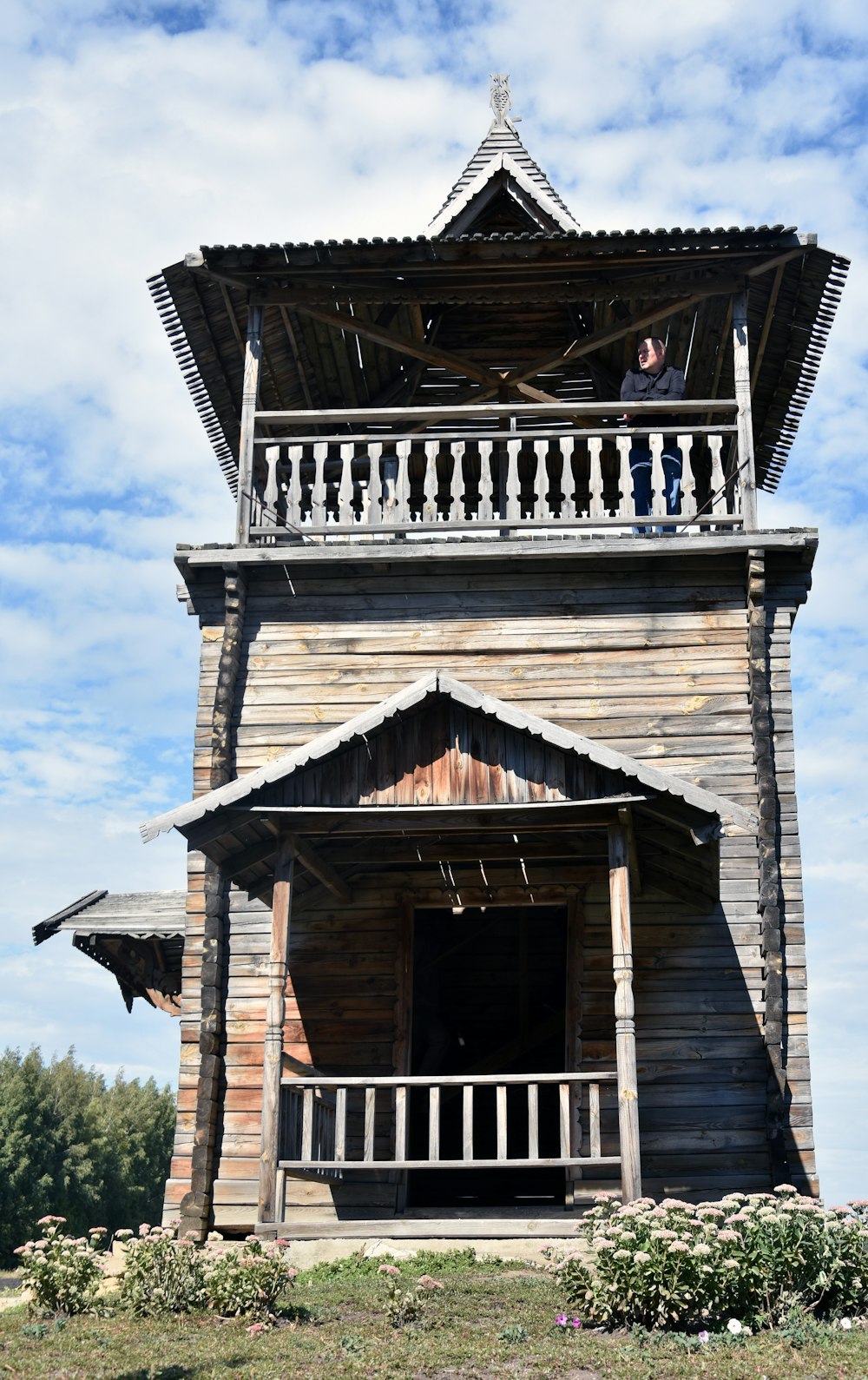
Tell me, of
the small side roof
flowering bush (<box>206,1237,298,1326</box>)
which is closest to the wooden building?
flowering bush (<box>206,1237,298,1326</box>)

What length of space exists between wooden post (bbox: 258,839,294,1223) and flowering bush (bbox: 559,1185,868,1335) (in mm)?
2603

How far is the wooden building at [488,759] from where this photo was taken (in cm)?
1101

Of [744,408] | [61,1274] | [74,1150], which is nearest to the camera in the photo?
[61,1274]

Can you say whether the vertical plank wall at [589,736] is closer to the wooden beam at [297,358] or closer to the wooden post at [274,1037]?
the wooden post at [274,1037]

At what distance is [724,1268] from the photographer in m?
8.34

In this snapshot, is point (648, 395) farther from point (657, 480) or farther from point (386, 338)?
point (386, 338)

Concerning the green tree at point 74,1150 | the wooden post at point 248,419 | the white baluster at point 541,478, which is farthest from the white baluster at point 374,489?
the green tree at point 74,1150

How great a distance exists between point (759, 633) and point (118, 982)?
32.9ft

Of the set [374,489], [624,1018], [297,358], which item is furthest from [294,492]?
[624,1018]

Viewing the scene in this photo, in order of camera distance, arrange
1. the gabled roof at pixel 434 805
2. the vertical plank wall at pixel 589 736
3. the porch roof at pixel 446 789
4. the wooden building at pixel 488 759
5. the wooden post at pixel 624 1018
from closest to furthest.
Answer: the wooden post at pixel 624 1018 < the gabled roof at pixel 434 805 < the porch roof at pixel 446 789 < the wooden building at pixel 488 759 < the vertical plank wall at pixel 589 736

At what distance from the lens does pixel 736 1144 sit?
1230cm

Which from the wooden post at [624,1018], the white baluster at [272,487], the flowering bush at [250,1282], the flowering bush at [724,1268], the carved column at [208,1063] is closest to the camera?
the flowering bush at [724,1268]

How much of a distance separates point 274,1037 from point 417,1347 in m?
3.05

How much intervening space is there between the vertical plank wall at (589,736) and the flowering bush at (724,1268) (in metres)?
3.49
